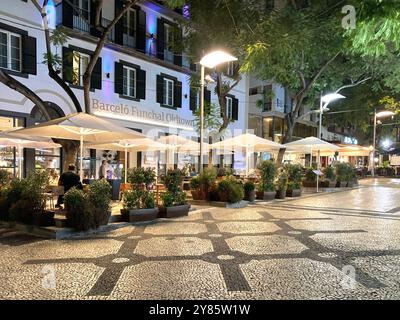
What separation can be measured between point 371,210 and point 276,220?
4.16 meters

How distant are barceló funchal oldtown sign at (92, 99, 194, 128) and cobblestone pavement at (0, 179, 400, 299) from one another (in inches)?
398

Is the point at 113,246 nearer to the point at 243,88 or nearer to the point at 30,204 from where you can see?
the point at 30,204

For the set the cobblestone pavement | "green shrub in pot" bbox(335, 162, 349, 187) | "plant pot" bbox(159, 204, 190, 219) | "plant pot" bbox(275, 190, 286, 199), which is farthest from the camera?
"green shrub in pot" bbox(335, 162, 349, 187)

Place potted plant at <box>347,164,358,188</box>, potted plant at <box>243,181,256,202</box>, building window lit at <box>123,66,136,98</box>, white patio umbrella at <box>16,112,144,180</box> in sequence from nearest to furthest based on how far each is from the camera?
white patio umbrella at <box>16,112,144,180</box>, potted plant at <box>243,181,256,202</box>, building window lit at <box>123,66,136,98</box>, potted plant at <box>347,164,358,188</box>

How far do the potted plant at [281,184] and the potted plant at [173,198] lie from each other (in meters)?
Result: 5.76

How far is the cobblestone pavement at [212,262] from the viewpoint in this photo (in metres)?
4.50

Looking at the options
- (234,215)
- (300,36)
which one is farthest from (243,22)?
(234,215)

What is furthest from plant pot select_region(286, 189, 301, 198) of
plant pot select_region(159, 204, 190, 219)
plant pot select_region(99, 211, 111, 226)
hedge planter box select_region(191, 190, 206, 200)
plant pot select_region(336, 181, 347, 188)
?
plant pot select_region(99, 211, 111, 226)

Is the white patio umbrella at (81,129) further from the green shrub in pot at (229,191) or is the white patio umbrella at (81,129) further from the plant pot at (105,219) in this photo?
the green shrub in pot at (229,191)

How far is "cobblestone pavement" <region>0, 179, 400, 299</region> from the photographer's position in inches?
177

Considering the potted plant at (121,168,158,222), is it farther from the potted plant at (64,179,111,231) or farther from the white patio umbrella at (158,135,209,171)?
the white patio umbrella at (158,135,209,171)

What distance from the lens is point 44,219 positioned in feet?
25.7

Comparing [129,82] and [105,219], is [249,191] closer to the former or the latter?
[105,219]

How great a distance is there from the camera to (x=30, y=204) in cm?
793
